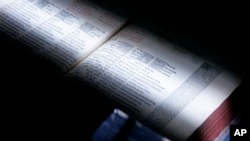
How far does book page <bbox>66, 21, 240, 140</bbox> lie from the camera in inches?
34.1

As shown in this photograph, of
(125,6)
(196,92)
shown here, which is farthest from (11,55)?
(196,92)

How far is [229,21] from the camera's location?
1.09 m

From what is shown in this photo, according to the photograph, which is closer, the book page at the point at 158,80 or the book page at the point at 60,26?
the book page at the point at 158,80

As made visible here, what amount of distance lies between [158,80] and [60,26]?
1.04ft

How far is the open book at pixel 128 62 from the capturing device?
87 cm

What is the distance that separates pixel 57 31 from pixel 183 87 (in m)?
0.37

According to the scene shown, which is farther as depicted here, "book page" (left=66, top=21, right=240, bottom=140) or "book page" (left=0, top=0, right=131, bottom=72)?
"book page" (left=0, top=0, right=131, bottom=72)

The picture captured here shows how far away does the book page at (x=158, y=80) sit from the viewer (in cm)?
87

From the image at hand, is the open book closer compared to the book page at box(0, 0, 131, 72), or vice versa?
the open book

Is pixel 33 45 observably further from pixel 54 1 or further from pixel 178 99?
pixel 178 99

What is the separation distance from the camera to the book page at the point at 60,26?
1.00 metres

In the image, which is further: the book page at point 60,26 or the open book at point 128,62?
the book page at point 60,26

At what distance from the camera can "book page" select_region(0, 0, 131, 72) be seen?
1003 mm

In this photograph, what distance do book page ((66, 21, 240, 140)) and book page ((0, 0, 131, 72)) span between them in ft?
0.11
